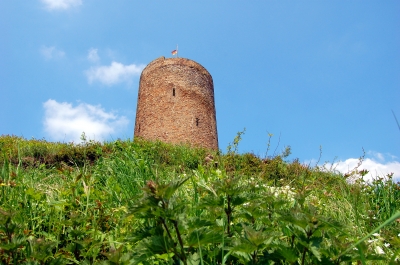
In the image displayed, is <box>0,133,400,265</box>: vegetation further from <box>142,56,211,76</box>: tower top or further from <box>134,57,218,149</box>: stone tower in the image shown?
<box>142,56,211,76</box>: tower top

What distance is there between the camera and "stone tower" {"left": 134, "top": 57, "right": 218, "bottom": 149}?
627 inches

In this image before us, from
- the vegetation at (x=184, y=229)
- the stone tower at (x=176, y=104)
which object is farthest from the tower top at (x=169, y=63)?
the vegetation at (x=184, y=229)

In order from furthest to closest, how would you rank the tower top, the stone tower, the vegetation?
the tower top < the stone tower < the vegetation

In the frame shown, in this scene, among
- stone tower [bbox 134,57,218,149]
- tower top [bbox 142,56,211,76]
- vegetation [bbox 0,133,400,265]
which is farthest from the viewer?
tower top [bbox 142,56,211,76]

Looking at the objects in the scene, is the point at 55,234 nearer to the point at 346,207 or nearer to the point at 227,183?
the point at 227,183

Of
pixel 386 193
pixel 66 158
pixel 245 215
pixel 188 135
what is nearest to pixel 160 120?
pixel 188 135

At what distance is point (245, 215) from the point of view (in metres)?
1.48

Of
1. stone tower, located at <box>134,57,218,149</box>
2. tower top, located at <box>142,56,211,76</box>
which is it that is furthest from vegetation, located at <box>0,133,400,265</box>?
tower top, located at <box>142,56,211,76</box>

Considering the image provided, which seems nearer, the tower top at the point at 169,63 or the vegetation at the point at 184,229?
the vegetation at the point at 184,229

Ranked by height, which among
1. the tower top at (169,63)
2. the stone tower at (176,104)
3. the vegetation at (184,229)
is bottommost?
the vegetation at (184,229)

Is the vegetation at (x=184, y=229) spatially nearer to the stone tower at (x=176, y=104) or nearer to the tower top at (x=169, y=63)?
the stone tower at (x=176, y=104)

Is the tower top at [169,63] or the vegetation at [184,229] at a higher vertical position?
the tower top at [169,63]

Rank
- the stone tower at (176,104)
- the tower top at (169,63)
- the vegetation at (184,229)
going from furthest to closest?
1. the tower top at (169,63)
2. the stone tower at (176,104)
3. the vegetation at (184,229)

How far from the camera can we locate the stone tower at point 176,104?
15922 millimetres
